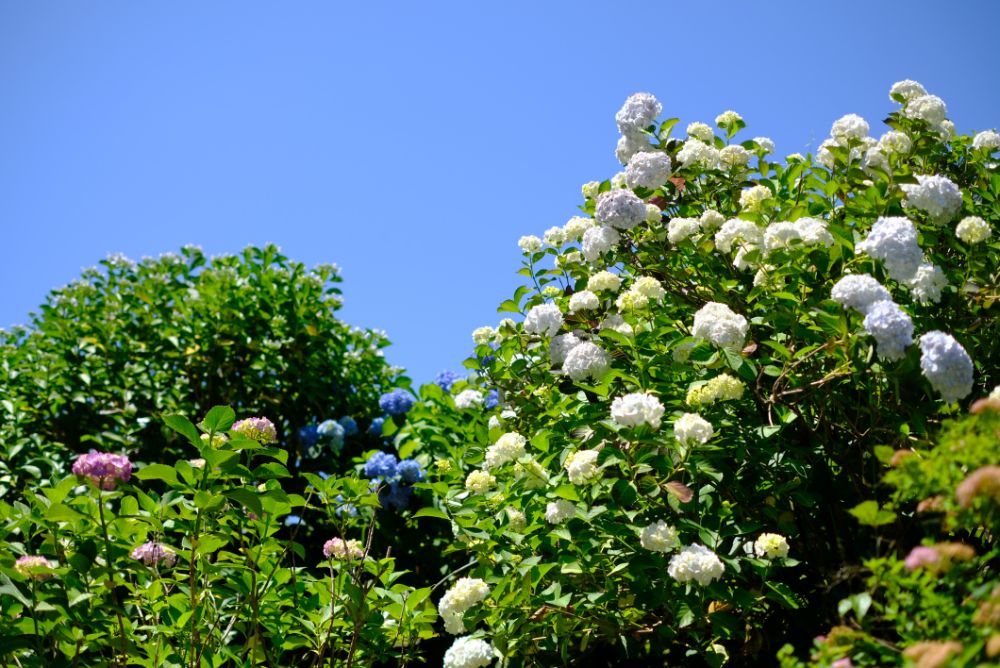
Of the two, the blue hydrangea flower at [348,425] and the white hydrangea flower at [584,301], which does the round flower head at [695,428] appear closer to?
the white hydrangea flower at [584,301]

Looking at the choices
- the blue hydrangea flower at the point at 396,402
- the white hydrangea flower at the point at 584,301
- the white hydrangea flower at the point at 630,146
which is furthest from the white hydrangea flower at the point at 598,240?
the blue hydrangea flower at the point at 396,402

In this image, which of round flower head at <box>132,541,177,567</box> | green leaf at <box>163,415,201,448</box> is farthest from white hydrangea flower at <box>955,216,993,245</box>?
round flower head at <box>132,541,177,567</box>

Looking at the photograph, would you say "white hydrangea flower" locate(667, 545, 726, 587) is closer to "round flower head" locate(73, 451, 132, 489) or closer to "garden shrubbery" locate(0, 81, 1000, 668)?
"garden shrubbery" locate(0, 81, 1000, 668)

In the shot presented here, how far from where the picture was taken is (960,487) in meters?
1.54

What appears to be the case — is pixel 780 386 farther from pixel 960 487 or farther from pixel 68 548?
pixel 68 548

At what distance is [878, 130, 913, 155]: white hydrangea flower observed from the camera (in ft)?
10.8

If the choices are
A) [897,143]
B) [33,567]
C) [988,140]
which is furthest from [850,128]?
[33,567]

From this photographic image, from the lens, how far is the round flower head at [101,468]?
2.71 meters

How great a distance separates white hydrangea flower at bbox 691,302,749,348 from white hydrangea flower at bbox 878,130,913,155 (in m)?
1.04

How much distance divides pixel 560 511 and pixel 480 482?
56cm

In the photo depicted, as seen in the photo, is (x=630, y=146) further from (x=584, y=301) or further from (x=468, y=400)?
(x=468, y=400)

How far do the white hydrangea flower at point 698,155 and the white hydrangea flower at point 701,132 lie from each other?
0.39ft

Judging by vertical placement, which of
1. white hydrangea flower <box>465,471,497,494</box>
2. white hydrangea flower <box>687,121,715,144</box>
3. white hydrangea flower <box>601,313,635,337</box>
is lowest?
white hydrangea flower <box>465,471,497,494</box>

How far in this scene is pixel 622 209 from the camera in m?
3.37
